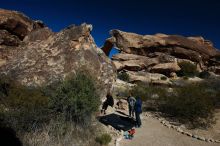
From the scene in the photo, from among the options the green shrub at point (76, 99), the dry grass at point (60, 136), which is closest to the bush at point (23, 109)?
the dry grass at point (60, 136)

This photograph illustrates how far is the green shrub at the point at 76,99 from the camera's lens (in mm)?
8531

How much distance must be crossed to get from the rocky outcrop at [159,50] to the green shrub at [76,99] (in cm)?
2863

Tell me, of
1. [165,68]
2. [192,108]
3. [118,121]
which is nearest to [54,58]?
[118,121]

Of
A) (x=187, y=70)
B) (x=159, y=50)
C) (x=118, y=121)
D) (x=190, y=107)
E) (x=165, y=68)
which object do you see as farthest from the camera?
(x=159, y=50)

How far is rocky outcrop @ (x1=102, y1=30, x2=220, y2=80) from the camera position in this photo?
39.4 meters

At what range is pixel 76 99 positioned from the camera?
28.9 feet

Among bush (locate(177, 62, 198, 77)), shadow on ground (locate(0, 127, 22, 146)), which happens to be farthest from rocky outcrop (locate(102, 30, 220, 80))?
shadow on ground (locate(0, 127, 22, 146))

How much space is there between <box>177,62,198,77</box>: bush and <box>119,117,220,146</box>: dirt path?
26.1 meters

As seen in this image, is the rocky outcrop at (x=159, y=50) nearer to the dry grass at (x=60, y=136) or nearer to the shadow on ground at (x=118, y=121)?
the shadow on ground at (x=118, y=121)

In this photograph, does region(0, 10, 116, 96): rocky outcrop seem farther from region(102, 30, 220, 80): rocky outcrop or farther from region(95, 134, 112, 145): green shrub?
region(102, 30, 220, 80): rocky outcrop

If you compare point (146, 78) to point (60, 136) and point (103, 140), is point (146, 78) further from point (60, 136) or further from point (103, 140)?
point (60, 136)

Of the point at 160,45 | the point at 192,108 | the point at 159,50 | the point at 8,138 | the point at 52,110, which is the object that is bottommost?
the point at 8,138

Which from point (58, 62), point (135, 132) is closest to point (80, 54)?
point (58, 62)

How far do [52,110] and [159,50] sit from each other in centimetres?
3645
